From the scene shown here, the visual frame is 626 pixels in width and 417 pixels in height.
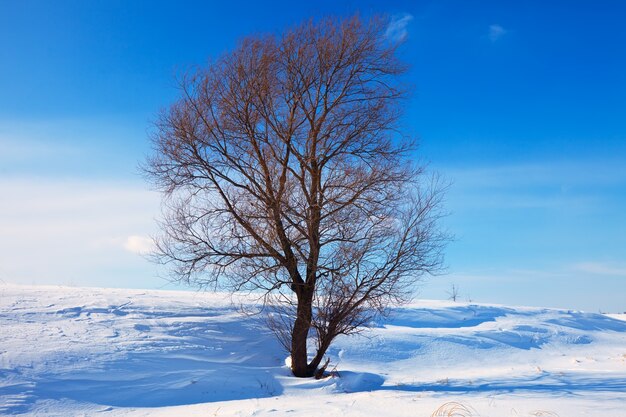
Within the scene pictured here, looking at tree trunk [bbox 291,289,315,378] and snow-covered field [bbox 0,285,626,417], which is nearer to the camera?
snow-covered field [bbox 0,285,626,417]

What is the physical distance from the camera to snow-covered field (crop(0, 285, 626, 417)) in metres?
9.05

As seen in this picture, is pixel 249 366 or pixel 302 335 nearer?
pixel 302 335

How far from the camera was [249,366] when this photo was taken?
45.1 feet

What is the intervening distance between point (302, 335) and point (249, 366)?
6.48 ft

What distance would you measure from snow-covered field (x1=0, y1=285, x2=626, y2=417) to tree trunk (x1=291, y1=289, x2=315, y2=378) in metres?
0.41

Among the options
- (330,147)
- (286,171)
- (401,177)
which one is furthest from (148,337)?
(401,177)

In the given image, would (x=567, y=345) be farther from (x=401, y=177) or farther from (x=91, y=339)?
(x=91, y=339)

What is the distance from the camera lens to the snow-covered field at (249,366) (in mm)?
9055

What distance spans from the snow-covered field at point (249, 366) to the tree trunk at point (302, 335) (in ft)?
1.34

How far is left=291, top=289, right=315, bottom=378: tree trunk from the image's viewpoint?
41.1 ft

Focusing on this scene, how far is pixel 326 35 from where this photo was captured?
13.0 meters

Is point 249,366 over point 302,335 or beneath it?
beneath

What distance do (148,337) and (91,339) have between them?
1.44 metres

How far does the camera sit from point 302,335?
12.6 meters
